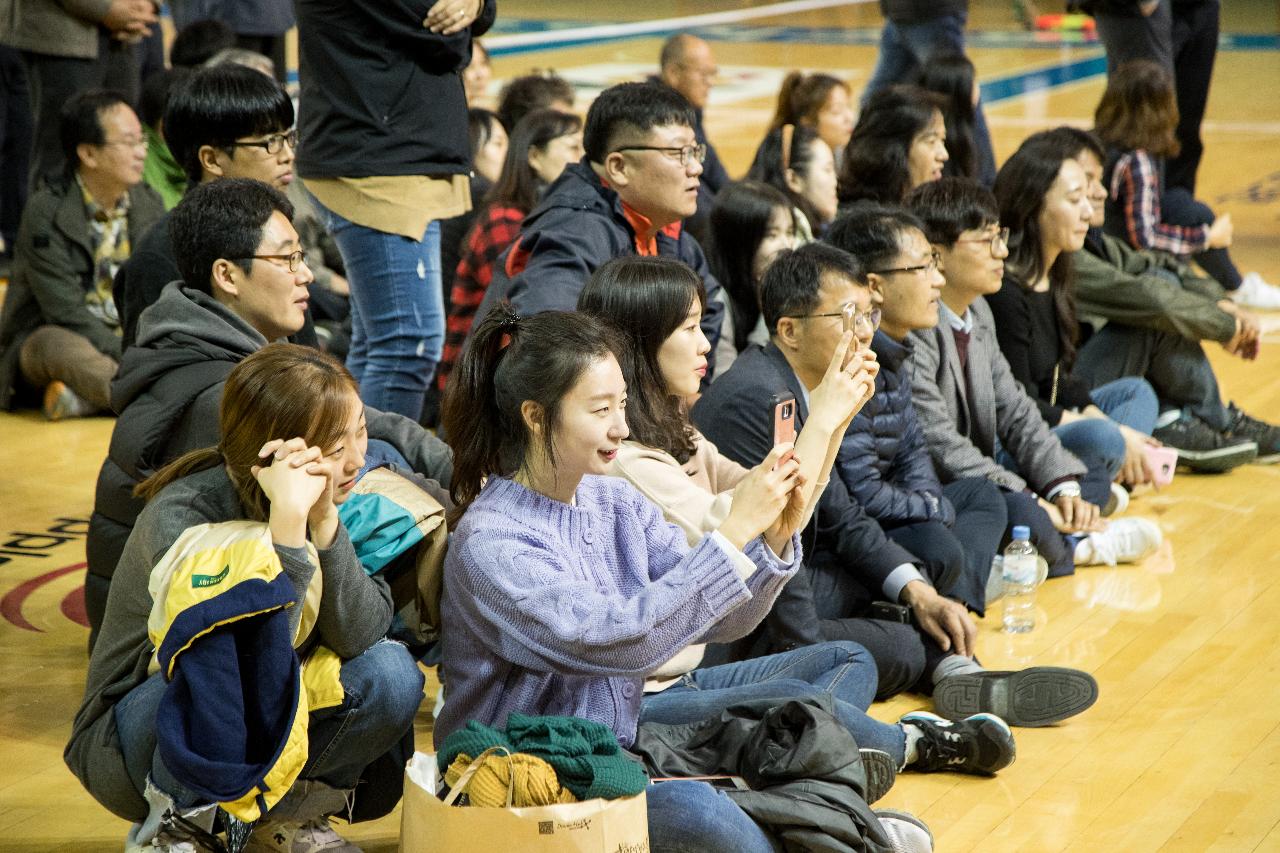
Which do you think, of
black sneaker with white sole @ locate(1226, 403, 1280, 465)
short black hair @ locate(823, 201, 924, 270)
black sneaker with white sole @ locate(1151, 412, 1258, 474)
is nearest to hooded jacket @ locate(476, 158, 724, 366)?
short black hair @ locate(823, 201, 924, 270)

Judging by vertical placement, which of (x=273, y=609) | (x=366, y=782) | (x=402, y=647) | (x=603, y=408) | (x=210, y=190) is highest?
(x=210, y=190)

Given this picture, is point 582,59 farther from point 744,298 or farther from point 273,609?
point 273,609

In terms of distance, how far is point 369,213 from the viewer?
3783 mm

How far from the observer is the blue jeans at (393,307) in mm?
3848

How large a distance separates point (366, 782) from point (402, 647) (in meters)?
0.23

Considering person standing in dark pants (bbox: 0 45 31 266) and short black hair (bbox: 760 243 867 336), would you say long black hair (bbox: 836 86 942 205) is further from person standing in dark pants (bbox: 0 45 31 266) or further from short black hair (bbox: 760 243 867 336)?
person standing in dark pants (bbox: 0 45 31 266)

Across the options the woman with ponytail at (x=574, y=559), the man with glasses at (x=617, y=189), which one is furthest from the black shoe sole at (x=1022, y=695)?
the man with glasses at (x=617, y=189)

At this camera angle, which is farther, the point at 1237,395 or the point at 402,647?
the point at 1237,395

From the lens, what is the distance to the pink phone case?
4727 millimetres

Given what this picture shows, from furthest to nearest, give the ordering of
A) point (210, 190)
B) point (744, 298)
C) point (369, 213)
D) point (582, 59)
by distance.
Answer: point (582, 59) < point (744, 298) < point (369, 213) < point (210, 190)

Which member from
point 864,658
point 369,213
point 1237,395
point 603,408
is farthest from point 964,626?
point 1237,395

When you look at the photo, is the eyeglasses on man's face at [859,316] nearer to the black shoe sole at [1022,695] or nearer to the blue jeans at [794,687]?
the blue jeans at [794,687]

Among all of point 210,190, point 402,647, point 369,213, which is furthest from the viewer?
point 369,213

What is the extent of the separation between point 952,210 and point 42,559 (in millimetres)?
2403
